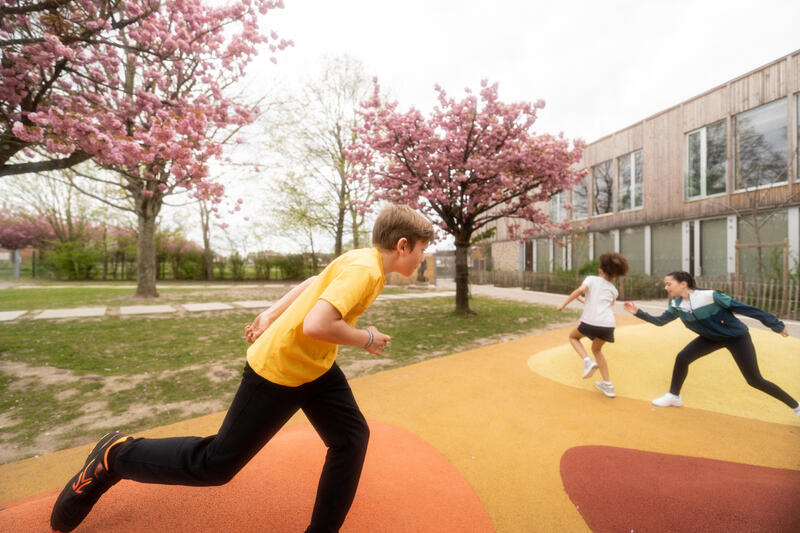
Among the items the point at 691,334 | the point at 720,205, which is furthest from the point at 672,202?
the point at 691,334

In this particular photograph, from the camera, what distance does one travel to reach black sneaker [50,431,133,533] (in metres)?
1.76

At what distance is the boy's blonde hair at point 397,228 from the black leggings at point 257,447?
82 cm

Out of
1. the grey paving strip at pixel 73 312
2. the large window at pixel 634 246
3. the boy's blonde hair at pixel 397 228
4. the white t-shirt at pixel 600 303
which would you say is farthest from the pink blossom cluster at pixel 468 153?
the large window at pixel 634 246

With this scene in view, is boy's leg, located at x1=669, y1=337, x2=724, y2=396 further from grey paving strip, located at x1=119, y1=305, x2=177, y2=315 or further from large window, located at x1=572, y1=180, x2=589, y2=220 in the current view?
large window, located at x1=572, y1=180, x2=589, y2=220

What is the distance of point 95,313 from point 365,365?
8855mm

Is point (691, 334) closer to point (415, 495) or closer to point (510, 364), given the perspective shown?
point (510, 364)

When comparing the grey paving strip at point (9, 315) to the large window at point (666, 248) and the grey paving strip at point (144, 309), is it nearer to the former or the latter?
the grey paving strip at point (144, 309)

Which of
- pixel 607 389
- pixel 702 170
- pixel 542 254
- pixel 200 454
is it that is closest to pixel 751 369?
pixel 607 389

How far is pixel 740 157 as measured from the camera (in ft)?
46.1

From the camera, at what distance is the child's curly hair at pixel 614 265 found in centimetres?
456

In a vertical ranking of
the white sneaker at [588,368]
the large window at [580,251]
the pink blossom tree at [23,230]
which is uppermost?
the pink blossom tree at [23,230]

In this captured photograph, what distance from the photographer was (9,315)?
9148 mm

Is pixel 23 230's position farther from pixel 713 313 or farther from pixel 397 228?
pixel 713 313

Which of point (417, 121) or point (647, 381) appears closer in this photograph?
point (647, 381)
